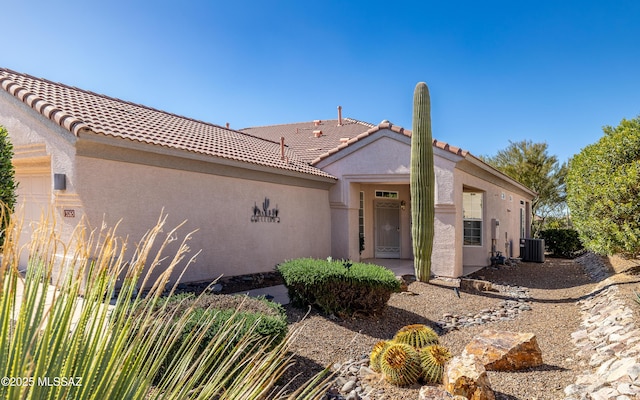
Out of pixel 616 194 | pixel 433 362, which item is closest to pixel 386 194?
pixel 616 194

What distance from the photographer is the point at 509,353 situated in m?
6.05

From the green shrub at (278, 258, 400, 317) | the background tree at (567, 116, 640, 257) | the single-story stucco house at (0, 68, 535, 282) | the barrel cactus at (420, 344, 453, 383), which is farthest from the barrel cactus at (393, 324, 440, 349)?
the background tree at (567, 116, 640, 257)

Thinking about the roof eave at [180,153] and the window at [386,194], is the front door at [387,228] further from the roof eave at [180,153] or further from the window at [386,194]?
the roof eave at [180,153]

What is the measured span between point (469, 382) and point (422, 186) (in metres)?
7.90

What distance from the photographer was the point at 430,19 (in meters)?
14.0

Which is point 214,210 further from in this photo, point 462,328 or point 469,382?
point 469,382

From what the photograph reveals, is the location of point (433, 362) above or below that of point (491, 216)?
below

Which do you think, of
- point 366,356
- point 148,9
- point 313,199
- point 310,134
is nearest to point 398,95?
point 313,199

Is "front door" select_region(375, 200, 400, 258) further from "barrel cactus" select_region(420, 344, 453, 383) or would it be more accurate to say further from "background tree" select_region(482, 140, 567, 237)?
"background tree" select_region(482, 140, 567, 237)

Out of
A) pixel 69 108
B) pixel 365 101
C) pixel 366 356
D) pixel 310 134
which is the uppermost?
pixel 365 101

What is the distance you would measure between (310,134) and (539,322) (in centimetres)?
1563

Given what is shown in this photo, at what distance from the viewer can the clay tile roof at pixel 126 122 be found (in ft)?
28.5

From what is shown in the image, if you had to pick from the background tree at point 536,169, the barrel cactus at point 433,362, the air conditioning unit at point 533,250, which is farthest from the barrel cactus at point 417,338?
the background tree at point 536,169

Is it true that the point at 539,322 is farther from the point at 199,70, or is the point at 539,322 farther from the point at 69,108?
the point at 199,70
